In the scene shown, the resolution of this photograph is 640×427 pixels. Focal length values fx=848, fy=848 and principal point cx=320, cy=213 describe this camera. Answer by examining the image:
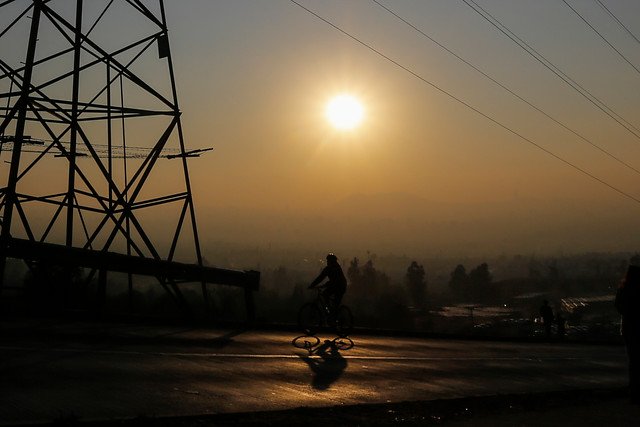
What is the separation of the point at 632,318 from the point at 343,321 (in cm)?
867

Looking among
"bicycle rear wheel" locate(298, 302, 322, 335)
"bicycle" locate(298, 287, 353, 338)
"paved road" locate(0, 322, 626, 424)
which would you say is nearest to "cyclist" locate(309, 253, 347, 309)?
"bicycle" locate(298, 287, 353, 338)

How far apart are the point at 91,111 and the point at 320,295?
7.65 m

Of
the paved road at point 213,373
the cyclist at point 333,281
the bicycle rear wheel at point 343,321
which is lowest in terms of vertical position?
the paved road at point 213,373

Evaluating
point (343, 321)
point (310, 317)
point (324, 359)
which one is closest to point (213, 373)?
point (324, 359)

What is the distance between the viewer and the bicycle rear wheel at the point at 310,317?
66.0ft

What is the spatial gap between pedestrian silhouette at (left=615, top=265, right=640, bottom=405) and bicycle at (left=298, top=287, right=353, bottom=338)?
840 cm

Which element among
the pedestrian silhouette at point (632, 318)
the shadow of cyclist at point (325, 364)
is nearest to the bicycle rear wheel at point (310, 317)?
the shadow of cyclist at point (325, 364)

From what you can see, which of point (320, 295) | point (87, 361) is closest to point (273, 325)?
point (320, 295)

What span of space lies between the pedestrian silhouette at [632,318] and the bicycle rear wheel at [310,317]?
338 inches

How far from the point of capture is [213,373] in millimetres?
11609

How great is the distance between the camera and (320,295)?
2048 centimetres

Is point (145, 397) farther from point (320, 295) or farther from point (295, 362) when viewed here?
point (320, 295)

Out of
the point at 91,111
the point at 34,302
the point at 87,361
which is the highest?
the point at 91,111

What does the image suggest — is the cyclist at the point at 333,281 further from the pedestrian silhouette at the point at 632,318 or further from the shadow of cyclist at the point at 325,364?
the pedestrian silhouette at the point at 632,318
